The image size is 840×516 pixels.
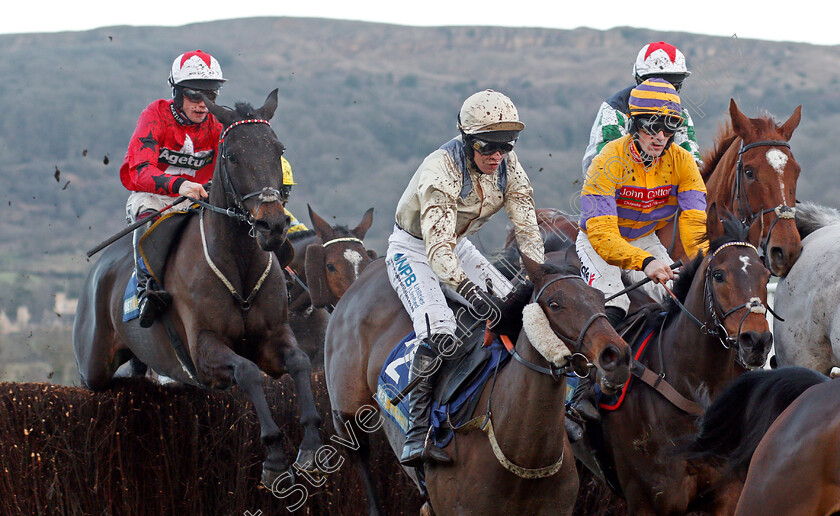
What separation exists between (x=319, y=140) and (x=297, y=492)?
142 ft

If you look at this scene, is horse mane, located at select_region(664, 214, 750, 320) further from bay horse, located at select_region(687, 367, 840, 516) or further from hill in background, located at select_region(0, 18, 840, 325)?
hill in background, located at select_region(0, 18, 840, 325)

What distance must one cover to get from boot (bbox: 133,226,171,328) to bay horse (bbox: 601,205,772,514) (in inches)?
A: 117

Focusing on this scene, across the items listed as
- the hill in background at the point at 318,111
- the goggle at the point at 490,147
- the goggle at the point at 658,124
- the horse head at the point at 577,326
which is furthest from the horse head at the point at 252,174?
the hill in background at the point at 318,111

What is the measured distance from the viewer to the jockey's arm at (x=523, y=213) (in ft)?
18.0

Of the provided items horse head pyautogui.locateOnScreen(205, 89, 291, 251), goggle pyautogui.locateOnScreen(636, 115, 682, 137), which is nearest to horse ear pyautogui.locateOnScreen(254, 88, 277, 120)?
horse head pyautogui.locateOnScreen(205, 89, 291, 251)

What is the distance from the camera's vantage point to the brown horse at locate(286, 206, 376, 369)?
28.2ft

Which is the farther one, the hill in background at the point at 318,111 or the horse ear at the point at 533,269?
the hill in background at the point at 318,111

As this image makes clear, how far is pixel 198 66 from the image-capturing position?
6.89 metres

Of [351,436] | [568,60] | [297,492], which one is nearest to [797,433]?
[351,436]

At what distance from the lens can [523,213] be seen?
550cm

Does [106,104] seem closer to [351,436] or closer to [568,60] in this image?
[568,60]

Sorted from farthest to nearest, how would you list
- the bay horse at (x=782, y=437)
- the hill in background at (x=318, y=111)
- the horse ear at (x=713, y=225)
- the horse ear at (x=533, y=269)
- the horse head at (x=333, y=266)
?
the hill in background at (x=318, y=111)
the horse head at (x=333, y=266)
the horse ear at (x=713, y=225)
the horse ear at (x=533, y=269)
the bay horse at (x=782, y=437)

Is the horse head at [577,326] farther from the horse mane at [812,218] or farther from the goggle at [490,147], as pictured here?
the horse mane at [812,218]

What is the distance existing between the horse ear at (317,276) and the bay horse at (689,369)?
147 inches
